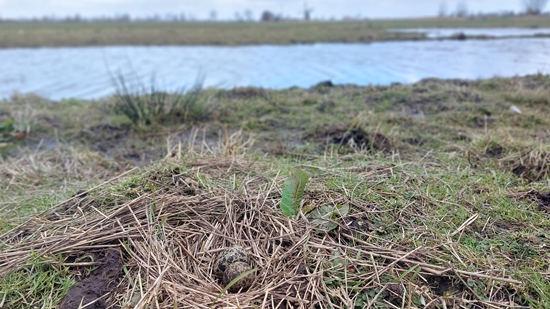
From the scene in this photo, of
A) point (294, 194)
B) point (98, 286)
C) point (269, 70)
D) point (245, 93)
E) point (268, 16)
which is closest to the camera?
point (98, 286)

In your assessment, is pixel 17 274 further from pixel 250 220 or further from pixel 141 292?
pixel 250 220

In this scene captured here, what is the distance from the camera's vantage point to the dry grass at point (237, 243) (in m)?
1.48

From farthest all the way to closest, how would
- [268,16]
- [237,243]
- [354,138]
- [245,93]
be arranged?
[268,16]
[245,93]
[354,138]
[237,243]

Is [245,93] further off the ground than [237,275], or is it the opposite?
[245,93]

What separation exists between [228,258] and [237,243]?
17 centimetres

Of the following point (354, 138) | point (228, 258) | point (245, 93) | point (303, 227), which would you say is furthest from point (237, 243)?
point (245, 93)

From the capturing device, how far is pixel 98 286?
5.02ft

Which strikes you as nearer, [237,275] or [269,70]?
[237,275]

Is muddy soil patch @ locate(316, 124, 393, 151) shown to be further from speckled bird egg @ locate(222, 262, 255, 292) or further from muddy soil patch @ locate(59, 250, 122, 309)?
muddy soil patch @ locate(59, 250, 122, 309)

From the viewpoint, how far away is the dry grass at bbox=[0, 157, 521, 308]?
148cm

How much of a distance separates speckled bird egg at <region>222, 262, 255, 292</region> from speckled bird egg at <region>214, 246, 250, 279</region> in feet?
0.07

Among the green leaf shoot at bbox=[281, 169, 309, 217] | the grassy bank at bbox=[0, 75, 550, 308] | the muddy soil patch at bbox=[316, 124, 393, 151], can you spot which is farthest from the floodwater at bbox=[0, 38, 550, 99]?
the green leaf shoot at bbox=[281, 169, 309, 217]

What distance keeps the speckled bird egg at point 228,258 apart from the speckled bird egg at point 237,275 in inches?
0.8

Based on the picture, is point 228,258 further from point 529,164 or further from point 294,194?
point 529,164
